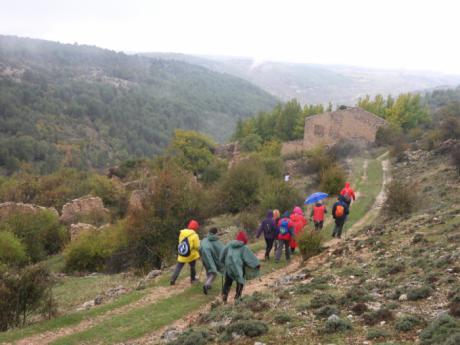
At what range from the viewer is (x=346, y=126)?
56.3 m

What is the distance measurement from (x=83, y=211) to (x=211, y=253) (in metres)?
29.8

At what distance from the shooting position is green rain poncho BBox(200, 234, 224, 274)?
1170cm

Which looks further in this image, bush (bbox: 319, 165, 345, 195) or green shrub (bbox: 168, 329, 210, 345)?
bush (bbox: 319, 165, 345, 195)

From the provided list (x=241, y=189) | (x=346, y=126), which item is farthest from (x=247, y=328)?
(x=346, y=126)

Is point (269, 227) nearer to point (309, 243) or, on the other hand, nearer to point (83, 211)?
point (309, 243)

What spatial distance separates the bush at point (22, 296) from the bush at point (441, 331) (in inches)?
359

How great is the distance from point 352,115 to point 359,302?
50045 millimetres

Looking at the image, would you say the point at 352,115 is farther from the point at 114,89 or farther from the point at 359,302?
the point at 114,89

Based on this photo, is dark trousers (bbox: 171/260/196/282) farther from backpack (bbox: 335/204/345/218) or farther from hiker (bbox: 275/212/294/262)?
backpack (bbox: 335/204/345/218)

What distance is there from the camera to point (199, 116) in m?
188

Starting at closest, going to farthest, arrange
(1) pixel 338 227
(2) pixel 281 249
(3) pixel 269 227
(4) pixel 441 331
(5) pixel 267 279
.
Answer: (4) pixel 441 331
(5) pixel 267 279
(3) pixel 269 227
(2) pixel 281 249
(1) pixel 338 227

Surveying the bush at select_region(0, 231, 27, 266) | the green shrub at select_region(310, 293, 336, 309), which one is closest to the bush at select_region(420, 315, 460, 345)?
the green shrub at select_region(310, 293, 336, 309)

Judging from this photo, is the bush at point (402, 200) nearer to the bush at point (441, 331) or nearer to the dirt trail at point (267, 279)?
the dirt trail at point (267, 279)

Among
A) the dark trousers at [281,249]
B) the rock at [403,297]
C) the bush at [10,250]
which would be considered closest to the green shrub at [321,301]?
the rock at [403,297]
